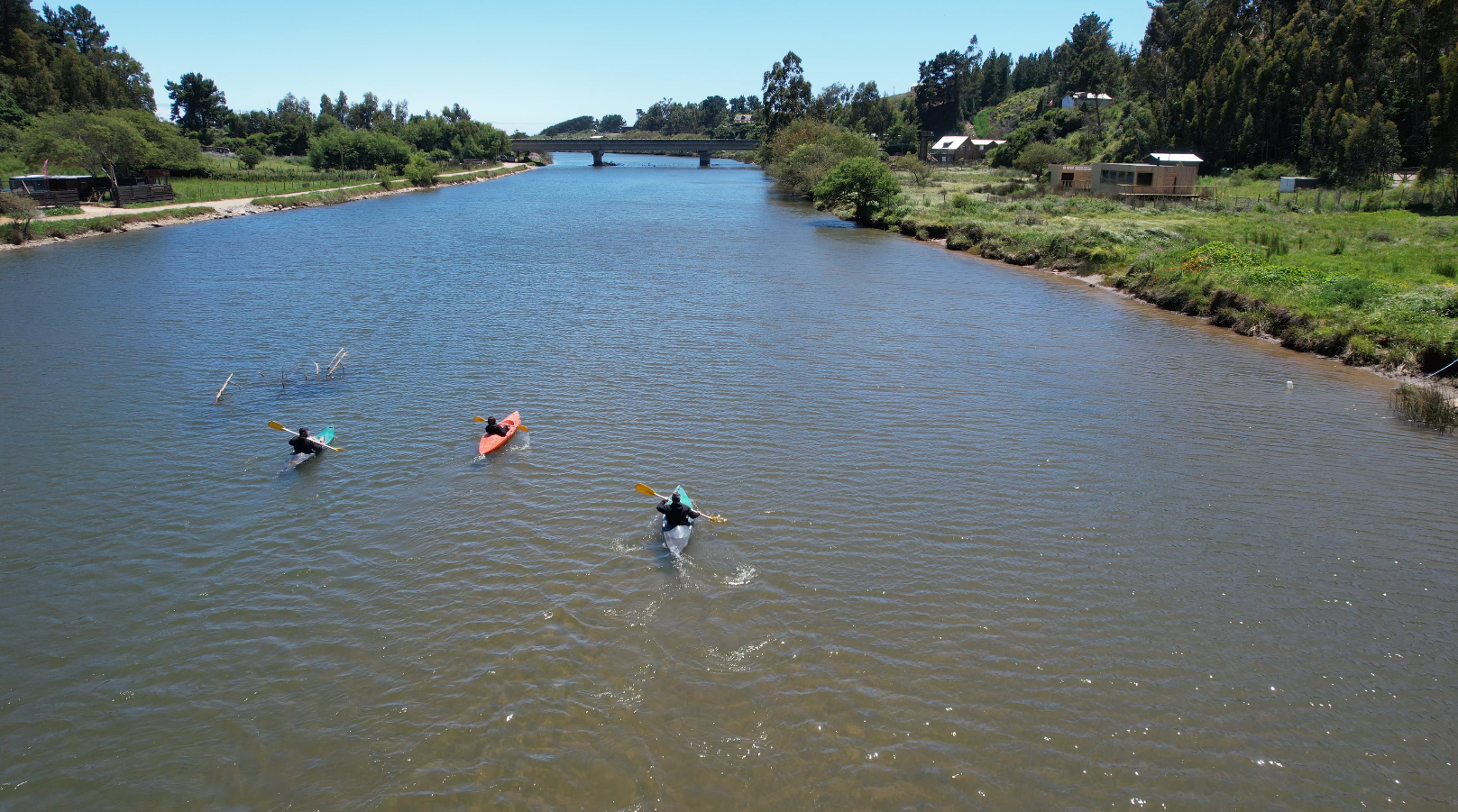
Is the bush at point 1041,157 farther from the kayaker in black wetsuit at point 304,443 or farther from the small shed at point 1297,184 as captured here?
the kayaker in black wetsuit at point 304,443

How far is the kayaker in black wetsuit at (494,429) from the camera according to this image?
20562mm

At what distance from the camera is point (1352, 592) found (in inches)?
567

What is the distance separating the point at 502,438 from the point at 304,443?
178 inches

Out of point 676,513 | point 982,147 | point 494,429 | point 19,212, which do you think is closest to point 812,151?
point 982,147

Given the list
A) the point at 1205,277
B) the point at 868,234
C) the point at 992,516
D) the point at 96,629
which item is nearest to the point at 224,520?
the point at 96,629

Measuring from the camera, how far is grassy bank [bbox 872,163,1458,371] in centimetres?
2761

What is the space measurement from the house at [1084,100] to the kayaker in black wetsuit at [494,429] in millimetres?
125345

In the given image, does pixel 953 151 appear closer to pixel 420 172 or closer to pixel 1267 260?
pixel 420 172

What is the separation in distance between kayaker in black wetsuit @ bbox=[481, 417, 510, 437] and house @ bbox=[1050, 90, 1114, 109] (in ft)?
411

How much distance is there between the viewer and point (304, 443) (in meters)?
19.2

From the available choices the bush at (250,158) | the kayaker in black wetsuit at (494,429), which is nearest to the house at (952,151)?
the bush at (250,158)

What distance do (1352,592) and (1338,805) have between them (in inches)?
222

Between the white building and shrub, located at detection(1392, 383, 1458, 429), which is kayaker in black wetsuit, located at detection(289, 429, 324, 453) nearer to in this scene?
shrub, located at detection(1392, 383, 1458, 429)

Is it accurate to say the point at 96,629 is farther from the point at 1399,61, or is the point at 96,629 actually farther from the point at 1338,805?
the point at 1399,61
